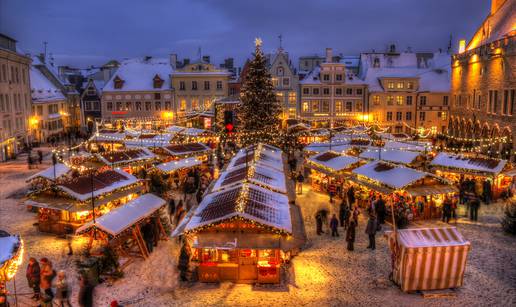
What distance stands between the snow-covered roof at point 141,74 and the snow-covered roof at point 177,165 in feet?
103

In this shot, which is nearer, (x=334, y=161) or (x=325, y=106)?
(x=334, y=161)

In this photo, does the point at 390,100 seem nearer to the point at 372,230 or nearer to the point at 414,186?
the point at 414,186

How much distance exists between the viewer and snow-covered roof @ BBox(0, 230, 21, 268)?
9672 mm

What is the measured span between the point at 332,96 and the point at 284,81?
6.05 m

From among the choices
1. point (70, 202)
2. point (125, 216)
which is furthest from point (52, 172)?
point (125, 216)

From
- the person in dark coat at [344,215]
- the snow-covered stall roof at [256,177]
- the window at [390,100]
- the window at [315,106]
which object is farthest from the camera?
the window at [315,106]

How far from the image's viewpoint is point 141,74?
55969mm

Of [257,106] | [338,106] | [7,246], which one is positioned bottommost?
[7,246]

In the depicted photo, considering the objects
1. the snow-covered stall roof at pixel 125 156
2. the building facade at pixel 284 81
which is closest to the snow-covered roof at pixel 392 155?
the snow-covered stall roof at pixel 125 156

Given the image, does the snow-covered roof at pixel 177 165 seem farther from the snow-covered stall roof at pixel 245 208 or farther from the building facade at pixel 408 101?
the building facade at pixel 408 101

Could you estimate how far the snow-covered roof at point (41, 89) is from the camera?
4847cm

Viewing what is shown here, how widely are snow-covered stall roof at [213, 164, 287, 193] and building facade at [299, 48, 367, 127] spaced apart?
3293 cm

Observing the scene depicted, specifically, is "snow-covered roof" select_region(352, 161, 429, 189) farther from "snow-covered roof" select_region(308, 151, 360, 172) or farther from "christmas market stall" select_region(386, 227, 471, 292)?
"christmas market stall" select_region(386, 227, 471, 292)

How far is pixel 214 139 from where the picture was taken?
38312 millimetres
